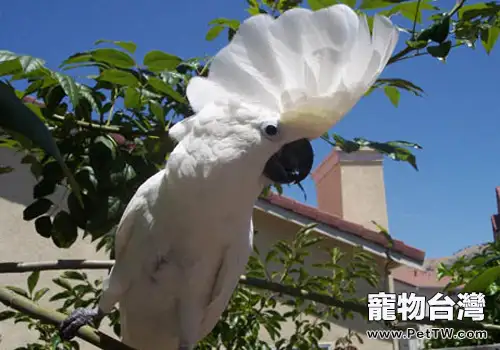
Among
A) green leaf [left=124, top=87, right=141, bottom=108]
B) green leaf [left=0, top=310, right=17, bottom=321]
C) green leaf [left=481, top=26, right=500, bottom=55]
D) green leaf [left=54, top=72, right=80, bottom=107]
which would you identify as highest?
green leaf [left=481, top=26, right=500, bottom=55]

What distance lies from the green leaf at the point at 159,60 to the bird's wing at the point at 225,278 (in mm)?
517

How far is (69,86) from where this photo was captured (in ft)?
3.53

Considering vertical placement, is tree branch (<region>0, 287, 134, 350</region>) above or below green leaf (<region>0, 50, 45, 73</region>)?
below

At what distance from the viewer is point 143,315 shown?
1.52m

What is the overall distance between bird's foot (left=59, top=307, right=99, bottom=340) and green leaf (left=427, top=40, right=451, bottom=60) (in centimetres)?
109

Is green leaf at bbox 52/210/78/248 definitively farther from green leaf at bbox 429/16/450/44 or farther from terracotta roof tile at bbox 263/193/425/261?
terracotta roof tile at bbox 263/193/425/261

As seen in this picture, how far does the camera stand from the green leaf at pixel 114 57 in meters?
1.18

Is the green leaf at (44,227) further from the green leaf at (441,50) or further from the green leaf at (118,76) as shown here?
the green leaf at (441,50)

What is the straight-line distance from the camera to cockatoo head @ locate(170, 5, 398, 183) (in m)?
1.00

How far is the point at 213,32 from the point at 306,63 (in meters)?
0.50

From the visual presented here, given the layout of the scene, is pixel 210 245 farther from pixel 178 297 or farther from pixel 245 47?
pixel 245 47

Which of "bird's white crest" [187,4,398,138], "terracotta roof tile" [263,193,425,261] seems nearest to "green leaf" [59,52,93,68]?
"bird's white crest" [187,4,398,138]

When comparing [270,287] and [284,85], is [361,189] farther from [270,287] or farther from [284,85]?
[284,85]

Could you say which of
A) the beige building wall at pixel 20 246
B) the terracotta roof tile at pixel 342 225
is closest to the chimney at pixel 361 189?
the terracotta roof tile at pixel 342 225
